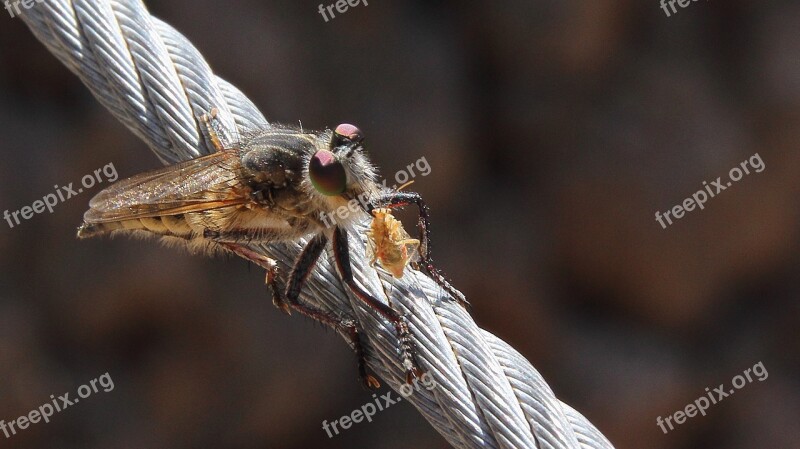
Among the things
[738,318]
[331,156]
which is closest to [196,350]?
[331,156]

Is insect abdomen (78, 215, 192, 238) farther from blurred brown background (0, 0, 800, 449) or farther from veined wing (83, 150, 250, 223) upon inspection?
blurred brown background (0, 0, 800, 449)

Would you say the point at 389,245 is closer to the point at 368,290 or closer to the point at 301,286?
the point at 368,290

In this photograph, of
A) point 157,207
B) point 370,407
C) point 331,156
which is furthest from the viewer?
point 370,407

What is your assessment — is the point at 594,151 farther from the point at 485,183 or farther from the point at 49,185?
the point at 49,185

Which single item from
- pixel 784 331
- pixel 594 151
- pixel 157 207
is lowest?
pixel 784 331

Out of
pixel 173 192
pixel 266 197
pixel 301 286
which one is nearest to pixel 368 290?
pixel 301 286

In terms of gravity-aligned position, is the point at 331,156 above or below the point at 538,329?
above

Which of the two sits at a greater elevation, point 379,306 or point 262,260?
point 262,260
